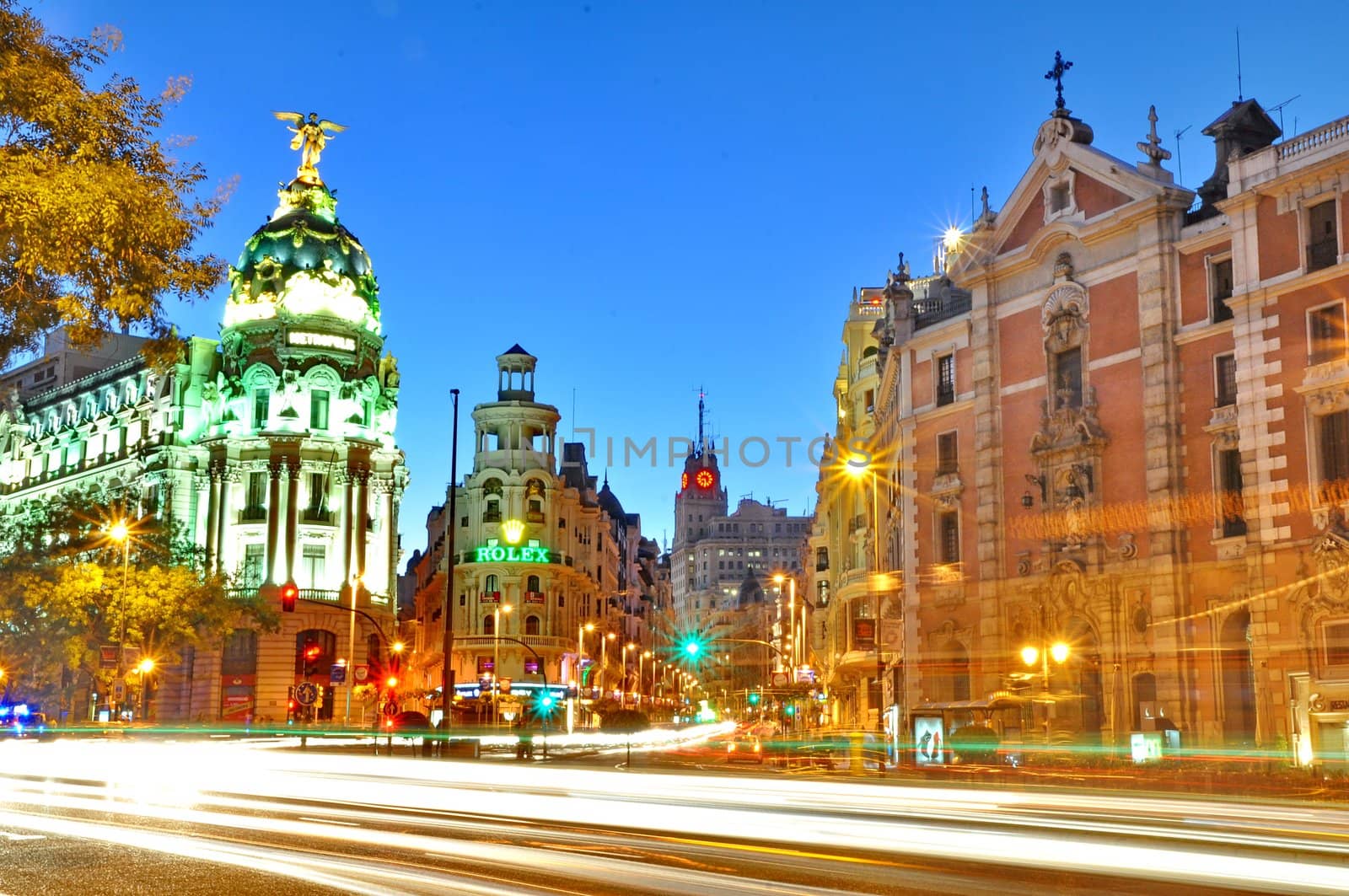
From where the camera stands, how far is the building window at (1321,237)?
4269 cm

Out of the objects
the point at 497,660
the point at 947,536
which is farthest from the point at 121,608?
the point at 947,536

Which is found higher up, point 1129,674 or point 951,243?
point 951,243

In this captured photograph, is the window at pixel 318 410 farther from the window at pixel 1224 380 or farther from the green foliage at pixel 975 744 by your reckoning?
the window at pixel 1224 380

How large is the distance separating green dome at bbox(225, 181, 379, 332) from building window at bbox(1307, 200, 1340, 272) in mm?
64043

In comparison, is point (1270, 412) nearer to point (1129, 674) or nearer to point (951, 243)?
point (1129, 674)

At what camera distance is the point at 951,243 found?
8100cm

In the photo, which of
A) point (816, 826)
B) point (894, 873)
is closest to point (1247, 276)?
point (816, 826)

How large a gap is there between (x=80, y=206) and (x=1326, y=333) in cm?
3759

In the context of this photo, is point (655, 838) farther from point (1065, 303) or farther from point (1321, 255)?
point (1065, 303)

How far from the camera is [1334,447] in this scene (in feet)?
138

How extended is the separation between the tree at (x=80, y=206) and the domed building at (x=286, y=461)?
226 ft

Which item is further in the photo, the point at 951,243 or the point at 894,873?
the point at 951,243

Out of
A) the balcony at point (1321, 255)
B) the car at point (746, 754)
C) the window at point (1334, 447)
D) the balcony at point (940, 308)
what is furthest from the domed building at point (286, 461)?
the balcony at point (1321, 255)

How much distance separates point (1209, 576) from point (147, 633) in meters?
52.8
